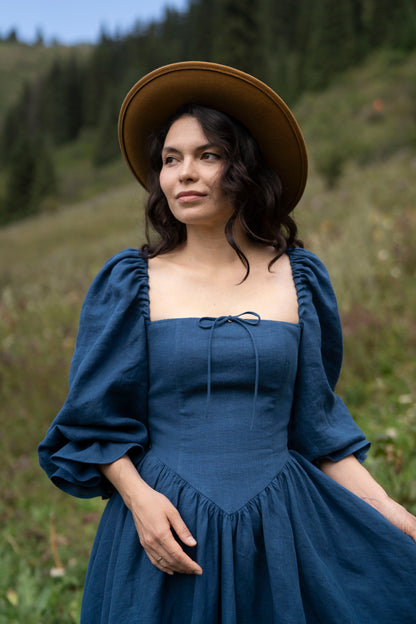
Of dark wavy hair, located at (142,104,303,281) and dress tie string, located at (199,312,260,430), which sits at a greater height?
dark wavy hair, located at (142,104,303,281)

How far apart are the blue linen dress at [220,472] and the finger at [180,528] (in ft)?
0.12

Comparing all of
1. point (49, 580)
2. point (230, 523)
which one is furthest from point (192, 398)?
point (49, 580)

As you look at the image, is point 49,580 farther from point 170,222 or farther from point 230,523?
point 170,222

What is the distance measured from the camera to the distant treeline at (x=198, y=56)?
32406 mm

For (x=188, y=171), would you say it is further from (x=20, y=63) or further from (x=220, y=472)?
(x=20, y=63)

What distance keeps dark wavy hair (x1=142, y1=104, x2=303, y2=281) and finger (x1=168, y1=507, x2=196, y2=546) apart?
742 mm

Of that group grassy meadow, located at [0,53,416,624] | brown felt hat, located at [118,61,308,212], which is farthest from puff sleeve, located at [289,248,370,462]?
grassy meadow, located at [0,53,416,624]

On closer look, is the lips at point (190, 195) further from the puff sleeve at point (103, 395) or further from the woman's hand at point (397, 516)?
the woman's hand at point (397, 516)

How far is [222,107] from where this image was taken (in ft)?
5.78

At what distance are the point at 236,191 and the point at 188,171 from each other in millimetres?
163

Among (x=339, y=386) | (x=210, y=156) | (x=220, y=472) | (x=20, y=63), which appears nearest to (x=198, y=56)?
(x=339, y=386)

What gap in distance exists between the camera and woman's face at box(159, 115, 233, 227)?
1673mm

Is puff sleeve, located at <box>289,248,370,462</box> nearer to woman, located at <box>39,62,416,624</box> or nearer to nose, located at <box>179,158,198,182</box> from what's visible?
woman, located at <box>39,62,416,624</box>

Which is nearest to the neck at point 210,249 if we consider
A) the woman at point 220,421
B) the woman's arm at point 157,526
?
the woman at point 220,421
